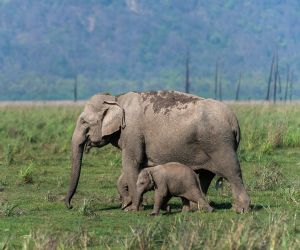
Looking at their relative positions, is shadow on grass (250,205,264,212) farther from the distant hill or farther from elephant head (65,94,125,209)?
the distant hill

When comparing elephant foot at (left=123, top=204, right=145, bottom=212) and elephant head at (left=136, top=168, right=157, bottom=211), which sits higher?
elephant head at (left=136, top=168, right=157, bottom=211)

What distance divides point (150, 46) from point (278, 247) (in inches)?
5759

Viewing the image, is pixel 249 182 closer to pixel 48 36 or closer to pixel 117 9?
pixel 48 36

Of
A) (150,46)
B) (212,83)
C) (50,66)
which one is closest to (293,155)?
(212,83)

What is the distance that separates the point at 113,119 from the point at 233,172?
83.7 inches

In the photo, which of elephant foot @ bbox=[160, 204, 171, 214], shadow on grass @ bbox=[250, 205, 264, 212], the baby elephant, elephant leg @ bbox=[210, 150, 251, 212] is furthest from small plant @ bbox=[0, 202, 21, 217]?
shadow on grass @ bbox=[250, 205, 264, 212]

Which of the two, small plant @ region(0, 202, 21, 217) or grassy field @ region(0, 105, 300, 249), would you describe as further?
small plant @ region(0, 202, 21, 217)

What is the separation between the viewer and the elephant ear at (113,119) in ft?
24.5

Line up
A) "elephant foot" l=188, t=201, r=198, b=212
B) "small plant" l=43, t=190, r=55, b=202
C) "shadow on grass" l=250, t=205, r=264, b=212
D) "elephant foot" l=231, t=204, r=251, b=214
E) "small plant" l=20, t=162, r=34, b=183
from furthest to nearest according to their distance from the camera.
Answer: "small plant" l=20, t=162, r=34, b=183 → "small plant" l=43, t=190, r=55, b=202 → "shadow on grass" l=250, t=205, r=264, b=212 → "elephant foot" l=188, t=201, r=198, b=212 → "elephant foot" l=231, t=204, r=251, b=214

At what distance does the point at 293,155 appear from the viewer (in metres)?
13.4

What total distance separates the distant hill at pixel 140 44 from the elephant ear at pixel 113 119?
107268mm

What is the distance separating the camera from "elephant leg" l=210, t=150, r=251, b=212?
22.7ft

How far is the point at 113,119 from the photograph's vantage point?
751 cm

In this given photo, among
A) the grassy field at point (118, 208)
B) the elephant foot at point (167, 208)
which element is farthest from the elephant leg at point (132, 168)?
the elephant foot at point (167, 208)
